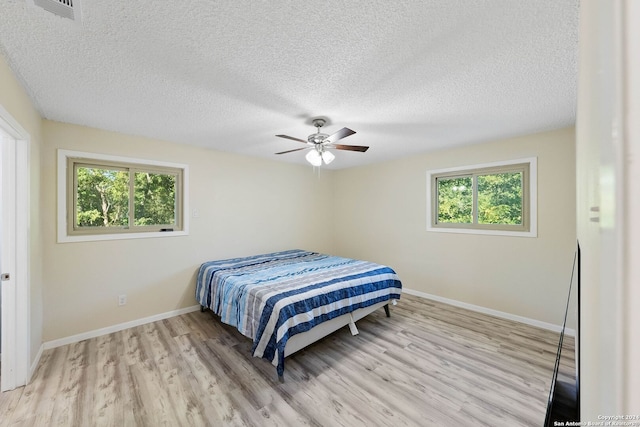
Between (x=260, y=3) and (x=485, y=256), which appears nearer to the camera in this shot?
(x=260, y=3)

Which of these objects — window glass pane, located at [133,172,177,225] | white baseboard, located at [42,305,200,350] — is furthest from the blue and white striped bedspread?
window glass pane, located at [133,172,177,225]

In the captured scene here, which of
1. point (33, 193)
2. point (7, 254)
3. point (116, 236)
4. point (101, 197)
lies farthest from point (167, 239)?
point (7, 254)

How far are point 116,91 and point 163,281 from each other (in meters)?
2.24

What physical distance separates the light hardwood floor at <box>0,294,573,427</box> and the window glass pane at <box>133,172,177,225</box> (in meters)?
1.31

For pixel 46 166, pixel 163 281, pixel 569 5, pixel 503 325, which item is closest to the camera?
pixel 569 5

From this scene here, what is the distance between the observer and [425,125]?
8.90 feet

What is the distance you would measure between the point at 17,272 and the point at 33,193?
0.68 metres

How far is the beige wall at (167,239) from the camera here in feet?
8.61

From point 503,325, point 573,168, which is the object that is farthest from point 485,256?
point 573,168

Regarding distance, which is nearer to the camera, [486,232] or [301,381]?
[301,381]

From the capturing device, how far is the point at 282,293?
2.32m

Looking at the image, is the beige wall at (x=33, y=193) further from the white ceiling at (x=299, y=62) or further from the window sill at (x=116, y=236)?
the window sill at (x=116, y=236)

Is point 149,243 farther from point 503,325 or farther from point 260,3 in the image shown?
point 503,325

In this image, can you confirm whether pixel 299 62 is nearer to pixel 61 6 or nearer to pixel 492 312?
pixel 61 6
